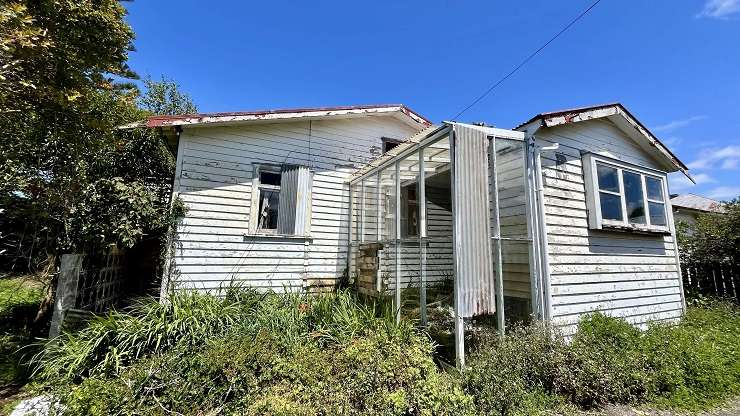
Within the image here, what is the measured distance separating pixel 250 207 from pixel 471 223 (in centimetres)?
500

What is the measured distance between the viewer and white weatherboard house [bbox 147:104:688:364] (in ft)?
16.8

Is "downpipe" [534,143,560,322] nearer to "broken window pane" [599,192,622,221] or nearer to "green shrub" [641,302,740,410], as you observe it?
"green shrub" [641,302,740,410]

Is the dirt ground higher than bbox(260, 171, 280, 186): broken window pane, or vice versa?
bbox(260, 171, 280, 186): broken window pane

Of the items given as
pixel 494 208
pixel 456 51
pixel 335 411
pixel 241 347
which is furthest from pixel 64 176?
pixel 456 51

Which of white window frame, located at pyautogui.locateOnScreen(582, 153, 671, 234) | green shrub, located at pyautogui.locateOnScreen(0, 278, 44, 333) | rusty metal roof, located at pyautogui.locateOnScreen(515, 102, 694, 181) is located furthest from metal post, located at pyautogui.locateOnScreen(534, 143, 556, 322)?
green shrub, located at pyautogui.locateOnScreen(0, 278, 44, 333)

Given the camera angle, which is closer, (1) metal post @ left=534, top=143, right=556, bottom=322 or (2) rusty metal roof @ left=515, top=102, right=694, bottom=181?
(1) metal post @ left=534, top=143, right=556, bottom=322

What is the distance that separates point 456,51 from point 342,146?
501 cm

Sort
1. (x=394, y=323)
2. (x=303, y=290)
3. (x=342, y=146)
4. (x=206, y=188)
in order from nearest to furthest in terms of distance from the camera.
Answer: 1. (x=394, y=323)
2. (x=206, y=188)
3. (x=303, y=290)
4. (x=342, y=146)

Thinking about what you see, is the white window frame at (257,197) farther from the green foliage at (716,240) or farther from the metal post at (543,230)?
the green foliage at (716,240)

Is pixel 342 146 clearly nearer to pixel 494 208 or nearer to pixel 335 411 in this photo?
pixel 494 208

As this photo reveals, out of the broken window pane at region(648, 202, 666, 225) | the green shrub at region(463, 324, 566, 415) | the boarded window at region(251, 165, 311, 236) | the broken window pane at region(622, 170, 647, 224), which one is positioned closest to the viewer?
the green shrub at region(463, 324, 566, 415)

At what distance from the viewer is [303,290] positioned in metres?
7.36

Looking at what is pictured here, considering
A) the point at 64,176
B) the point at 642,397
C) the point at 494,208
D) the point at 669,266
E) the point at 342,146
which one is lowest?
the point at 642,397

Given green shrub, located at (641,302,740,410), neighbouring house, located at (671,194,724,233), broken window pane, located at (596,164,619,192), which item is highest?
neighbouring house, located at (671,194,724,233)
